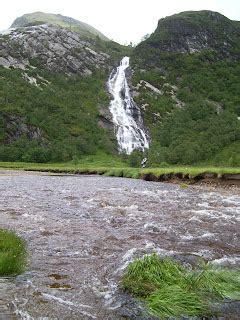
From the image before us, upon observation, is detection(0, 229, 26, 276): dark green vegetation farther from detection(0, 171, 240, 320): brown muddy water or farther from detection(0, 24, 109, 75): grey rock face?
detection(0, 24, 109, 75): grey rock face

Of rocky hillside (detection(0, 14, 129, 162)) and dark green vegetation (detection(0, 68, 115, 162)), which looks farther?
rocky hillside (detection(0, 14, 129, 162))

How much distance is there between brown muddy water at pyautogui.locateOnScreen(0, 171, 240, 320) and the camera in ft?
29.5

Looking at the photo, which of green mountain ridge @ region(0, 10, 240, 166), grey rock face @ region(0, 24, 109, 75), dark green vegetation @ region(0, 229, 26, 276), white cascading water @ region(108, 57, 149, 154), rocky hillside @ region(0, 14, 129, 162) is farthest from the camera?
grey rock face @ region(0, 24, 109, 75)

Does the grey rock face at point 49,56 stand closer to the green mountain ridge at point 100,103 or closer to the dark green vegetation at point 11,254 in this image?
the green mountain ridge at point 100,103

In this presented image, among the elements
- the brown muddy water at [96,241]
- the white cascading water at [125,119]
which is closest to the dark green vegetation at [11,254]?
the brown muddy water at [96,241]

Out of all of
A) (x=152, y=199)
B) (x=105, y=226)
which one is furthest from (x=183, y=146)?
(x=105, y=226)

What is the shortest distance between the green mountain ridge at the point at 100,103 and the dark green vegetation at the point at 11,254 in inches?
2711

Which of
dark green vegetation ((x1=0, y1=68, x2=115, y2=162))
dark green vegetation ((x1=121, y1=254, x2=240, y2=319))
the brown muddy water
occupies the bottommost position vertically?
the brown muddy water

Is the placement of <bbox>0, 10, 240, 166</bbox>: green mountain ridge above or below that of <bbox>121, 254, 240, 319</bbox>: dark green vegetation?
above

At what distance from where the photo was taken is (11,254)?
11.2 meters

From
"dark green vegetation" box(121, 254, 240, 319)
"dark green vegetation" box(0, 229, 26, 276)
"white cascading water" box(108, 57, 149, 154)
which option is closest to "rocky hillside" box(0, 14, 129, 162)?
"white cascading water" box(108, 57, 149, 154)

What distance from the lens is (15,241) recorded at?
12891 mm

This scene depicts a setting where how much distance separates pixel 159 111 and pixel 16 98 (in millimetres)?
51989

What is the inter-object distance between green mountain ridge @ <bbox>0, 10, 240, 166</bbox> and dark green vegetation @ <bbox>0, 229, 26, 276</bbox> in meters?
68.9
